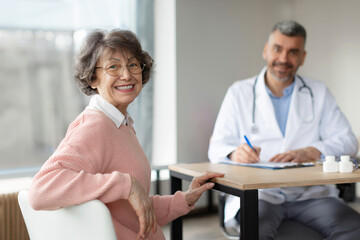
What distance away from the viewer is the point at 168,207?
69.1 inches

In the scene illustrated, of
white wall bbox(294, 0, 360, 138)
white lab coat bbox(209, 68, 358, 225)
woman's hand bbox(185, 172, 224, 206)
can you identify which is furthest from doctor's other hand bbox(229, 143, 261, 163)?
white wall bbox(294, 0, 360, 138)

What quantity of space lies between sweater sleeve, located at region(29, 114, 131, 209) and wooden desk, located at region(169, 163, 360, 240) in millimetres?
394

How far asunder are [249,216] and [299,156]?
87 cm

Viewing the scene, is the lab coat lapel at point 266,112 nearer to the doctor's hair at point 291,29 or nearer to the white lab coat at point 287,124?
the white lab coat at point 287,124

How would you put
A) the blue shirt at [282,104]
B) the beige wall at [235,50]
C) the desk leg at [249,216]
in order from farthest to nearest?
the beige wall at [235,50] → the blue shirt at [282,104] → the desk leg at [249,216]

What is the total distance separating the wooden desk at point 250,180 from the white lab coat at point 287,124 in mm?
521

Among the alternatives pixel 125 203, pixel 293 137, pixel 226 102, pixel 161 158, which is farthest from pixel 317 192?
pixel 161 158

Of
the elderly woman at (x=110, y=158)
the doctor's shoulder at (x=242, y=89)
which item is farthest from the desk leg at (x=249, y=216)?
the doctor's shoulder at (x=242, y=89)

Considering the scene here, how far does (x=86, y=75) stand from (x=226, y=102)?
1341 mm

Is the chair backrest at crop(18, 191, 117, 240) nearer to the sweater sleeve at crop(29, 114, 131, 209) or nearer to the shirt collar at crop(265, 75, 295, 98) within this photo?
the sweater sleeve at crop(29, 114, 131, 209)

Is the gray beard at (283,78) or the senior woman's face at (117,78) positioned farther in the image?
the gray beard at (283,78)

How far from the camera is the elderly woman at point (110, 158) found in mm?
1268

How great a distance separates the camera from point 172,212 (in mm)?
1749

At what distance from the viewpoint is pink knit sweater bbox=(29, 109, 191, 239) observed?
1.26 metres
